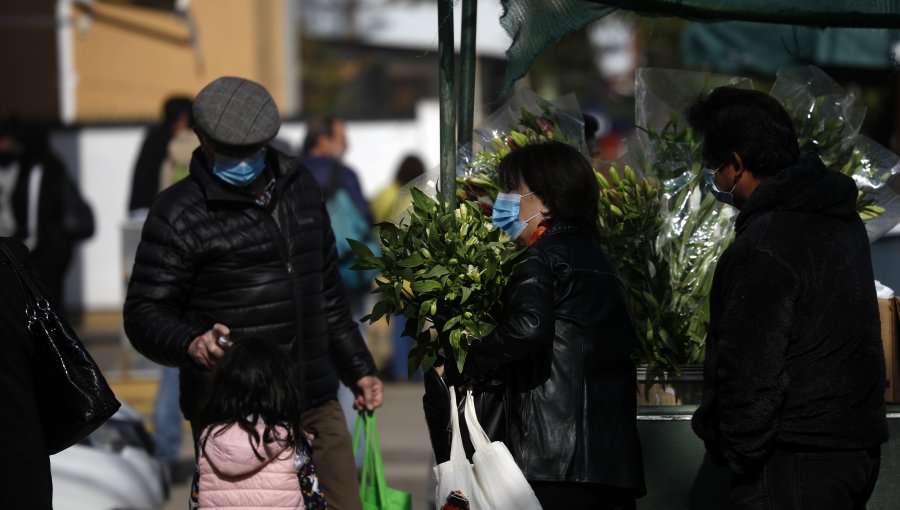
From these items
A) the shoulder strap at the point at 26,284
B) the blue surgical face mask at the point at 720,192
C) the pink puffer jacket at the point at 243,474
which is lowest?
the pink puffer jacket at the point at 243,474

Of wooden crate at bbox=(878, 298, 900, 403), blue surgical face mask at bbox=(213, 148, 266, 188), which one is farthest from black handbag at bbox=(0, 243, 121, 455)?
wooden crate at bbox=(878, 298, 900, 403)

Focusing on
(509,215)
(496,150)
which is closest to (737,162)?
(509,215)

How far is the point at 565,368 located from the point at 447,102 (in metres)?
1.02

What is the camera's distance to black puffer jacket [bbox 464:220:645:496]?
3.38 m

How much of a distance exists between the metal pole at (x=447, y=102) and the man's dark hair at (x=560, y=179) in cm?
31

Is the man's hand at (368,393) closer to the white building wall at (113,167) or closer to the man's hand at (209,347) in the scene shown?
the man's hand at (209,347)

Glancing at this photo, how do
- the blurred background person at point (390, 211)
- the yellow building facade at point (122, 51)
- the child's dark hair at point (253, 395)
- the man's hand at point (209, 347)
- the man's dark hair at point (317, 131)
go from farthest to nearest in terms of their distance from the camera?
the yellow building facade at point (122, 51) < the blurred background person at point (390, 211) < the man's dark hair at point (317, 131) < the man's hand at point (209, 347) < the child's dark hair at point (253, 395)

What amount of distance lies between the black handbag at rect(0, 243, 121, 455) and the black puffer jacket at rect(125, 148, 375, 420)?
81cm

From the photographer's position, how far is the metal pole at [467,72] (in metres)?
4.05

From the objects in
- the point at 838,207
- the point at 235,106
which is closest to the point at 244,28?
the point at 235,106

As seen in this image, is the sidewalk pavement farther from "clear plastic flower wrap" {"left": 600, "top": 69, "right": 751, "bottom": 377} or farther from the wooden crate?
the wooden crate

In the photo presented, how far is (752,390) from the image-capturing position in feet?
10.2

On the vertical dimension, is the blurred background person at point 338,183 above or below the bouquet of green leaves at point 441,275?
below

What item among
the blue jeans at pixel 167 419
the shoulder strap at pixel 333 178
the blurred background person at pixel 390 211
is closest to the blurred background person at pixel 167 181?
the blue jeans at pixel 167 419
